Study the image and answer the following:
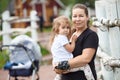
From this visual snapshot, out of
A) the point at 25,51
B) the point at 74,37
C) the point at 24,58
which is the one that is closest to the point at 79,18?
the point at 74,37

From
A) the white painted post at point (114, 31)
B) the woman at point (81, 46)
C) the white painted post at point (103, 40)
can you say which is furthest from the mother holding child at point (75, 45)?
the white painted post at point (103, 40)

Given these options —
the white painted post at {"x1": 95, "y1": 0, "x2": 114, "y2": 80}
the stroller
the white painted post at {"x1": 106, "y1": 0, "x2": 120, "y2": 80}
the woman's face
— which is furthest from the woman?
the stroller

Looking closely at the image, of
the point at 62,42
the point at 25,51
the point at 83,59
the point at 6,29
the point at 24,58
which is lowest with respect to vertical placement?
the point at 6,29

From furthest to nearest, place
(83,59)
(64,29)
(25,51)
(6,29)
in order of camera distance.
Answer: (6,29), (25,51), (64,29), (83,59)

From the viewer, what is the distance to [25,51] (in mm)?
8141

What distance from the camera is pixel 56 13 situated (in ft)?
144

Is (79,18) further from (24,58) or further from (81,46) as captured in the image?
(24,58)

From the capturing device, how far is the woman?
3919 millimetres

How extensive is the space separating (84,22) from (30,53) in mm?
4134

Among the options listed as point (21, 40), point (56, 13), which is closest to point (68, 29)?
point (21, 40)

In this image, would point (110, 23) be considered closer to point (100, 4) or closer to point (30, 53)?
point (100, 4)

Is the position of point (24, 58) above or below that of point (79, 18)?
below

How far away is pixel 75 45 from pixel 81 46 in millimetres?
57

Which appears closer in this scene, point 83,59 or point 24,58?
point 83,59
